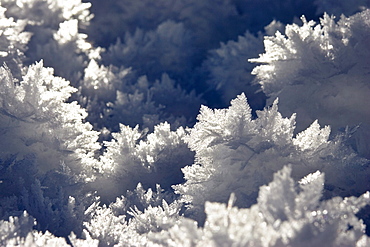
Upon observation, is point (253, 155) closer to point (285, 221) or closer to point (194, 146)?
point (194, 146)

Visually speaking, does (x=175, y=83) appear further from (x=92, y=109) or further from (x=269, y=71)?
(x=269, y=71)

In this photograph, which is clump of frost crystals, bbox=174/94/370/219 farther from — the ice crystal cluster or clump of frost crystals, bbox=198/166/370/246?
clump of frost crystals, bbox=198/166/370/246

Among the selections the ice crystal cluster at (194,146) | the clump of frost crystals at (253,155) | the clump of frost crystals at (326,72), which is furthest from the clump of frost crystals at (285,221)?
the clump of frost crystals at (326,72)

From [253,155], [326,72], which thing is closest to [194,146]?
[253,155]

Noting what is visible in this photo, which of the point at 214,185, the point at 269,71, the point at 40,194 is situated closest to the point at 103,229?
the point at 40,194

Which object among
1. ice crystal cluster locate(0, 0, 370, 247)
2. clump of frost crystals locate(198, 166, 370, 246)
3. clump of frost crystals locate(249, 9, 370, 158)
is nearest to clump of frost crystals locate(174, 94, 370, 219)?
ice crystal cluster locate(0, 0, 370, 247)
